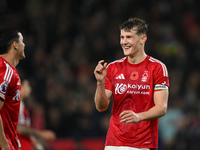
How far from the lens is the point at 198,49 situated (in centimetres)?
1152

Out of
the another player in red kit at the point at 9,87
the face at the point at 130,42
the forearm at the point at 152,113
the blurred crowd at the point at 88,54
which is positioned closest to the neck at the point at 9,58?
the another player in red kit at the point at 9,87

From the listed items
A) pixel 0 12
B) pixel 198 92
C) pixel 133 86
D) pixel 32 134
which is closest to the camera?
pixel 133 86

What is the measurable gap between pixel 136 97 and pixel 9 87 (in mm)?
1386

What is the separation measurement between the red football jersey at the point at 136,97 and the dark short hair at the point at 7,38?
1.17 meters

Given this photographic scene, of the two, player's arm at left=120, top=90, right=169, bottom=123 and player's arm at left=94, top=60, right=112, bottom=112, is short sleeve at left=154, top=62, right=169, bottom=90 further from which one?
player's arm at left=94, top=60, right=112, bottom=112

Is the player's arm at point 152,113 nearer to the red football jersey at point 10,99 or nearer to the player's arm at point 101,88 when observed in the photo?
the player's arm at point 101,88

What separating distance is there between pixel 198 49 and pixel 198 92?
178cm

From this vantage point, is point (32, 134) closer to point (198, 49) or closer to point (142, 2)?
point (198, 49)

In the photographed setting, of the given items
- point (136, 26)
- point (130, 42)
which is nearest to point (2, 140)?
point (130, 42)

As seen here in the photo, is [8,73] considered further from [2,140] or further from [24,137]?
[24,137]

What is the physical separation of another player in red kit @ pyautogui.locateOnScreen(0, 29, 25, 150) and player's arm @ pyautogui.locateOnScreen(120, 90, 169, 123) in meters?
1.13

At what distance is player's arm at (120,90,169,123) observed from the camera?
405 centimetres

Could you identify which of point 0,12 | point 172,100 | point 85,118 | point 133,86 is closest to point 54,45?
point 0,12

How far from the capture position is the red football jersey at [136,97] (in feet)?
14.8
